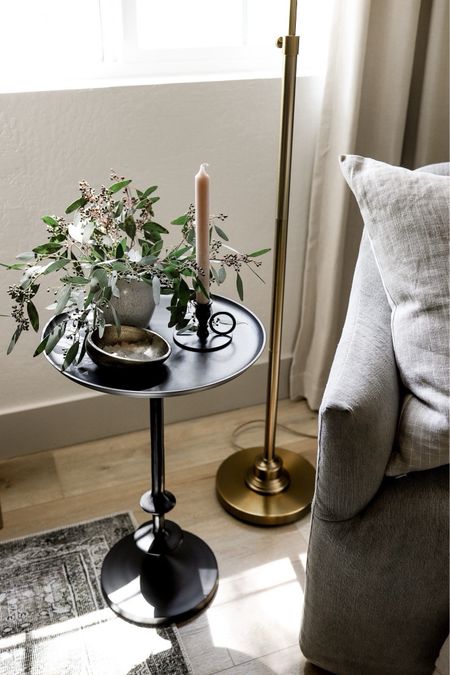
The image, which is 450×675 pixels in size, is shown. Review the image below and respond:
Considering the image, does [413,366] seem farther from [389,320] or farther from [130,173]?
[130,173]

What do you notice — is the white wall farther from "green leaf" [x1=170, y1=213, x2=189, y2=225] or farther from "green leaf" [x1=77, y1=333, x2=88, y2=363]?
"green leaf" [x1=77, y1=333, x2=88, y2=363]

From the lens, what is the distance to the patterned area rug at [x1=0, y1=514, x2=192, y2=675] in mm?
1407

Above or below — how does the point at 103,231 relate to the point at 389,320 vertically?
above

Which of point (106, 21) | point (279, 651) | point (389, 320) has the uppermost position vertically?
point (106, 21)

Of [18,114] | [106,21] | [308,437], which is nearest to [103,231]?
[18,114]

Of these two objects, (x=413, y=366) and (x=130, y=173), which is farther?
(x=130, y=173)

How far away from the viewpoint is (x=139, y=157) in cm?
177

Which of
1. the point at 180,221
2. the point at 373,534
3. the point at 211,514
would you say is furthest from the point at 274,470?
the point at 180,221

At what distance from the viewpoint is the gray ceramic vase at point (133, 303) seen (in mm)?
1267

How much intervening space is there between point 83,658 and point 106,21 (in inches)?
54.4

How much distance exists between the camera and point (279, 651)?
4.76ft

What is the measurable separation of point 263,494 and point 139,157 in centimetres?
87

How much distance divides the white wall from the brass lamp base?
436 millimetres

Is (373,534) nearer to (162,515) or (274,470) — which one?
(162,515)
